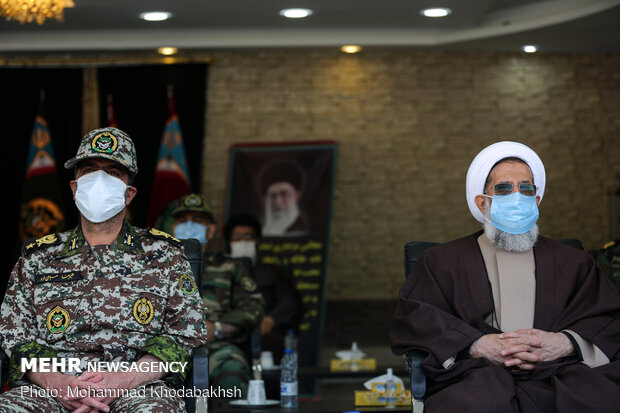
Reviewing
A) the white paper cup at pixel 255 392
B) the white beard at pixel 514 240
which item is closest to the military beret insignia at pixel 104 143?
the white paper cup at pixel 255 392

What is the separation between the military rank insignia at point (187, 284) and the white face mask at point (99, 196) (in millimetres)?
356

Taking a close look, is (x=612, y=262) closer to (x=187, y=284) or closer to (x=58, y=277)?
(x=187, y=284)

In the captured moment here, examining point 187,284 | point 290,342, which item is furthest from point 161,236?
point 290,342

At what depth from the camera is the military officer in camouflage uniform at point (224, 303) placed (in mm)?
4328

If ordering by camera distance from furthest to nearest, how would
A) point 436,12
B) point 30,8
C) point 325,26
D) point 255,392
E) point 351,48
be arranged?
point 351,48, point 325,26, point 436,12, point 30,8, point 255,392

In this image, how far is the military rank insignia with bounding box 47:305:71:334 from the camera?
3.00 metres

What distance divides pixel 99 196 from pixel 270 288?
2.80m

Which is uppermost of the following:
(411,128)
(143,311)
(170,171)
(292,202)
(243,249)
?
(411,128)

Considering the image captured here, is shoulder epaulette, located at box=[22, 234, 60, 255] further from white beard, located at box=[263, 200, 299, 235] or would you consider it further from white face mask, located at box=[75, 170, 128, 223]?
white beard, located at box=[263, 200, 299, 235]

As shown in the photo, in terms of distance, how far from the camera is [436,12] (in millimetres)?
6883

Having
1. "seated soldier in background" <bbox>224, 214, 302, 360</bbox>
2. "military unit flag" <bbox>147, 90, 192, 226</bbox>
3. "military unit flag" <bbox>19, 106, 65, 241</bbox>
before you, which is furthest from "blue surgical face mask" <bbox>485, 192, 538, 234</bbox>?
"military unit flag" <bbox>19, 106, 65, 241</bbox>

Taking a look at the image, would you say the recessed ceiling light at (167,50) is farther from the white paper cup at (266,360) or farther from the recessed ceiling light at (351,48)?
the white paper cup at (266,360)

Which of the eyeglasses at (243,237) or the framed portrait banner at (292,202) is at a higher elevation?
the framed portrait banner at (292,202)

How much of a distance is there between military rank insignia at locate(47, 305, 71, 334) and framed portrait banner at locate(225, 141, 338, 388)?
433cm
